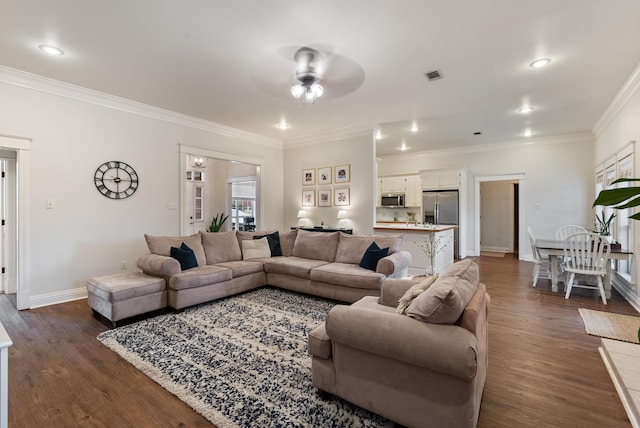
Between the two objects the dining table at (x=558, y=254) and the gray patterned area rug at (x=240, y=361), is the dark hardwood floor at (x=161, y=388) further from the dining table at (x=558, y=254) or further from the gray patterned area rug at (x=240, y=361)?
the dining table at (x=558, y=254)

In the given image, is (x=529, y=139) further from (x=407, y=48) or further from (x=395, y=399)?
(x=395, y=399)

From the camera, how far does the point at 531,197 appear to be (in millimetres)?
7016

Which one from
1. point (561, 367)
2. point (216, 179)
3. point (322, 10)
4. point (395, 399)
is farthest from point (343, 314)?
point (216, 179)

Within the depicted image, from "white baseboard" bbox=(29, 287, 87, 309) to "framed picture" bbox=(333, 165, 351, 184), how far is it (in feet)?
15.2

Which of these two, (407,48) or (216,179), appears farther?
(216,179)

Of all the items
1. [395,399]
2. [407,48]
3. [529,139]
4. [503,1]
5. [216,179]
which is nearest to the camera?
[395,399]

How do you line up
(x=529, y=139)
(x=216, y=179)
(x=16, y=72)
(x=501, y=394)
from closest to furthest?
(x=501, y=394), (x=16, y=72), (x=529, y=139), (x=216, y=179)

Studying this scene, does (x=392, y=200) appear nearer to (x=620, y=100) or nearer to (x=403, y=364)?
(x=620, y=100)

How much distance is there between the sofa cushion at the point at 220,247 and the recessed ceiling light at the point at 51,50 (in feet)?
8.63

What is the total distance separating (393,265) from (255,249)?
7.40 feet

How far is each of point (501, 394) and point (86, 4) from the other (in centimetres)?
423

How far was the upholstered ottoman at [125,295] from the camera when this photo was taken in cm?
314

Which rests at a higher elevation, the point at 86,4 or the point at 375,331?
the point at 86,4

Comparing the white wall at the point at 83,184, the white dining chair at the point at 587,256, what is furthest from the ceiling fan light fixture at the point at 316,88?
the white dining chair at the point at 587,256
